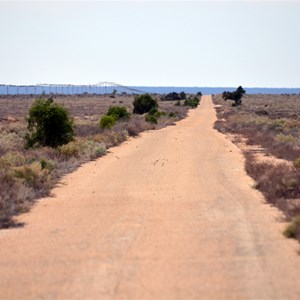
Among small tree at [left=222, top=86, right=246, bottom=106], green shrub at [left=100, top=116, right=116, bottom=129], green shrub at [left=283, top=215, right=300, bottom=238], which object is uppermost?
green shrub at [left=283, top=215, right=300, bottom=238]

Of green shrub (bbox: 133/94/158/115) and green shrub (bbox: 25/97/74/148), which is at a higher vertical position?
green shrub (bbox: 25/97/74/148)

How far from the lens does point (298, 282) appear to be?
8.50 meters

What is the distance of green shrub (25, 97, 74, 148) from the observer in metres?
29.3

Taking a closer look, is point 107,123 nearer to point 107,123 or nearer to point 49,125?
point 107,123

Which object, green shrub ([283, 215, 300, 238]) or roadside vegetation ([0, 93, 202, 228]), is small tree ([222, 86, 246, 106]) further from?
green shrub ([283, 215, 300, 238])

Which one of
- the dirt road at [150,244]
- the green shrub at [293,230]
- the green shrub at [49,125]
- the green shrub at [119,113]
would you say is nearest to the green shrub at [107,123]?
the green shrub at [119,113]

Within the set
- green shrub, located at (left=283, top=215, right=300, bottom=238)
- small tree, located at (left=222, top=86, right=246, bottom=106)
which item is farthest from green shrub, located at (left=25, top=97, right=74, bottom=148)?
small tree, located at (left=222, top=86, right=246, bottom=106)

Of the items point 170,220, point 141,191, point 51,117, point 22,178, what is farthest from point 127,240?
point 51,117

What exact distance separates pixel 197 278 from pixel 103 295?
150 centimetres

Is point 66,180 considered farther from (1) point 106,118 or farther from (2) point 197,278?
(1) point 106,118

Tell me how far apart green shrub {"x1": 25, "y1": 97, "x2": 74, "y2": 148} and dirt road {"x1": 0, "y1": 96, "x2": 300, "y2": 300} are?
10670 mm

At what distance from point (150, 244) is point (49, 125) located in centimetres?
1946

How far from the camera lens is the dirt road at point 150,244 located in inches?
331

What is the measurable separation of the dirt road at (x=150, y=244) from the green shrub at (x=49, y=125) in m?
10.7
